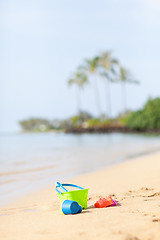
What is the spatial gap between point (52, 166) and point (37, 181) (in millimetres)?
2792

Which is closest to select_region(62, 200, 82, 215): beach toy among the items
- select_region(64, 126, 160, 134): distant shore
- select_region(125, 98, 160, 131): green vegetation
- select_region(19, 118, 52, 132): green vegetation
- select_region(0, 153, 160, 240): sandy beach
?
select_region(0, 153, 160, 240): sandy beach

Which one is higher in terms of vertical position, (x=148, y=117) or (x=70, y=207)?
(x=148, y=117)

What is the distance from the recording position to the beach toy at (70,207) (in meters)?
4.17

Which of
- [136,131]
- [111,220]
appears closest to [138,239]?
[111,220]

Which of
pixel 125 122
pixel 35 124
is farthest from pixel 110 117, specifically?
pixel 35 124

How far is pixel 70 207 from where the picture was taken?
4152 mm

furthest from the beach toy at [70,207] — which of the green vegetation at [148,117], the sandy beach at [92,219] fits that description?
the green vegetation at [148,117]

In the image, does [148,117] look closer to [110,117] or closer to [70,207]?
[110,117]

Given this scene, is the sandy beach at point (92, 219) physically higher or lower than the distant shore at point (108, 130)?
higher

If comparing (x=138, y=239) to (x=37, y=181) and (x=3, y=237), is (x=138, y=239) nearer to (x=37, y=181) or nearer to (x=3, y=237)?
(x=3, y=237)

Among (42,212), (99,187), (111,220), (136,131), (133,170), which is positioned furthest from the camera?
(136,131)

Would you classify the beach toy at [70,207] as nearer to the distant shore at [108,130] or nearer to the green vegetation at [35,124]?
the distant shore at [108,130]

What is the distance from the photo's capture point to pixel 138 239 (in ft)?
10.3

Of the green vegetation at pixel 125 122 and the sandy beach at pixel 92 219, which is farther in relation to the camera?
the green vegetation at pixel 125 122
